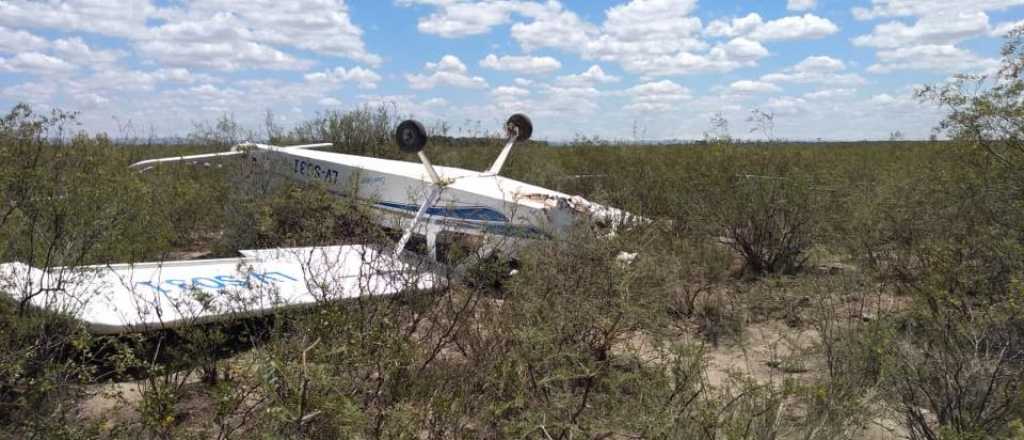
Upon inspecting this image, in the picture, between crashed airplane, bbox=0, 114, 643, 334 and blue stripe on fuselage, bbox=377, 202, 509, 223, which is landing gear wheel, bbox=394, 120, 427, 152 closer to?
crashed airplane, bbox=0, 114, 643, 334

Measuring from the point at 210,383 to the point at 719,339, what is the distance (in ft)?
13.9

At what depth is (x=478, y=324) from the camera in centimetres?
462

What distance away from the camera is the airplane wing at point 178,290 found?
3850mm

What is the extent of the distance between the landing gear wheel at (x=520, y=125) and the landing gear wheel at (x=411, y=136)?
190cm

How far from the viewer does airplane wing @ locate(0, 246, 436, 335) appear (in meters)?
3.85

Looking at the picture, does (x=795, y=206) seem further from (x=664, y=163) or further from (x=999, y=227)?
(x=664, y=163)

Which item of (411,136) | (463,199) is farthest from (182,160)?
(463,199)

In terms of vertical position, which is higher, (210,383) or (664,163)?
(664,163)

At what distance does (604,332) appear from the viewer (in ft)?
13.5

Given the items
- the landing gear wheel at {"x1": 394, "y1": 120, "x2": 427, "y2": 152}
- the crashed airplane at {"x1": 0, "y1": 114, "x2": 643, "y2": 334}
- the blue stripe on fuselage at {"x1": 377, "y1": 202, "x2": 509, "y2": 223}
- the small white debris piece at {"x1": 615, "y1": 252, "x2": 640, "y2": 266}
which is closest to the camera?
the crashed airplane at {"x1": 0, "y1": 114, "x2": 643, "y2": 334}

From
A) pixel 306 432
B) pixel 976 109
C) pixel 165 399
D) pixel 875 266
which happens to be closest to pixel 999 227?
pixel 976 109

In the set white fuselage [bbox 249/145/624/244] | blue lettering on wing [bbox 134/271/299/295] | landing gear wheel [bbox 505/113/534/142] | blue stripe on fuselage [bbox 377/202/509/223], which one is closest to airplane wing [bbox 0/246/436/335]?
blue lettering on wing [bbox 134/271/299/295]

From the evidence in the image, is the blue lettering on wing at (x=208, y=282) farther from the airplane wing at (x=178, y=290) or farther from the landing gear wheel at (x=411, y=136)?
the landing gear wheel at (x=411, y=136)

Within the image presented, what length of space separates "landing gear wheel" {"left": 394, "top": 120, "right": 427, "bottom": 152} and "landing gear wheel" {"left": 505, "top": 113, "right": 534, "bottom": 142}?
6.23ft
